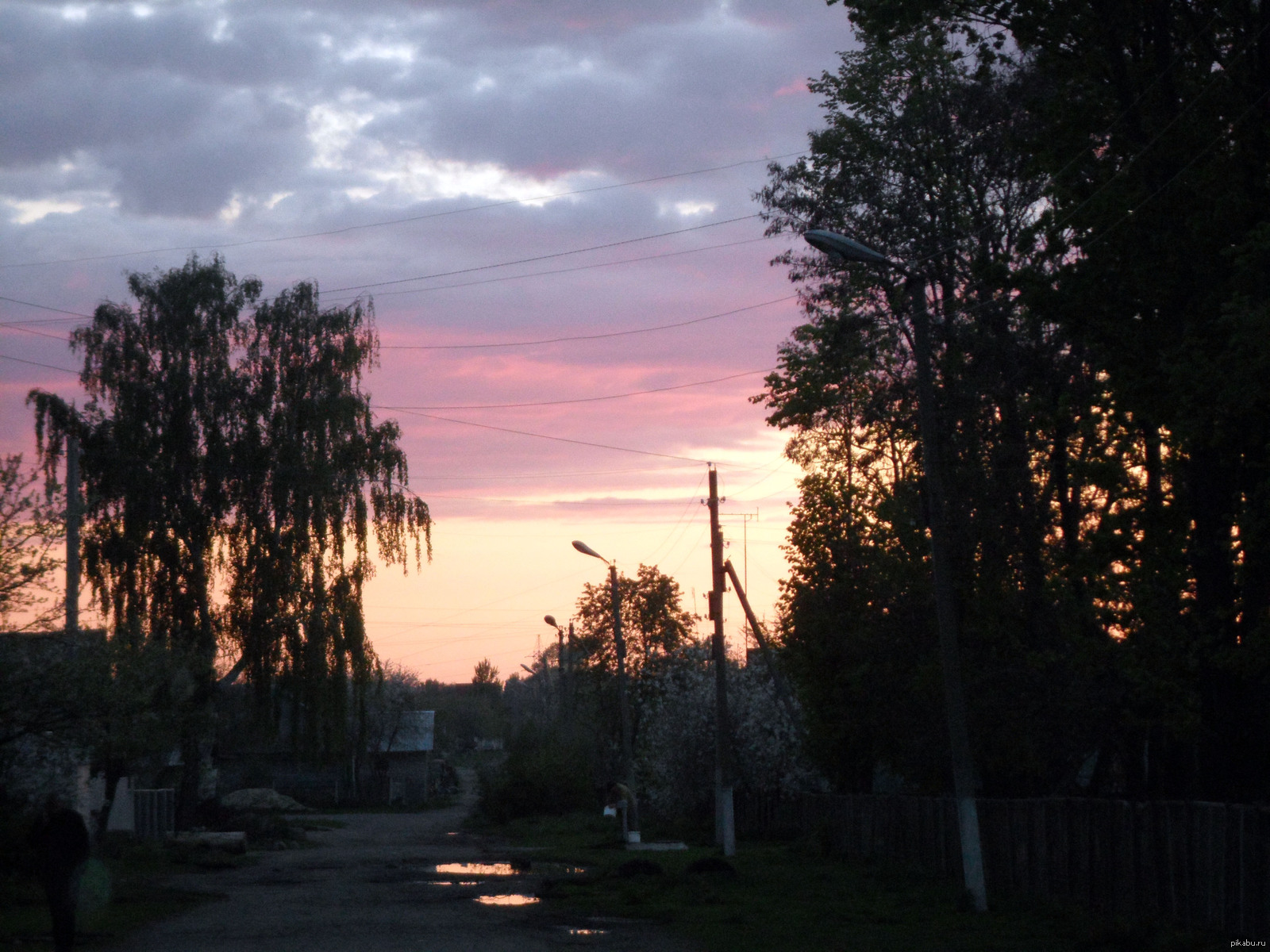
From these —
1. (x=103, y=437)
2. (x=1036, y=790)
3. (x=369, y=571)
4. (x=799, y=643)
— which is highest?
(x=103, y=437)

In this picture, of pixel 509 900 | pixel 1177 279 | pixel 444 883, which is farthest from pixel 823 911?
pixel 1177 279

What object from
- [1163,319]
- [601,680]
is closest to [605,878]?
[1163,319]

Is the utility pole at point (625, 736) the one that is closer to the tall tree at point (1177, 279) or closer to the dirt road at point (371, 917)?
the dirt road at point (371, 917)

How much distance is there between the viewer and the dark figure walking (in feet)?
42.7

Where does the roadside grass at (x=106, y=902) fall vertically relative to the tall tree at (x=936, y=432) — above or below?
below

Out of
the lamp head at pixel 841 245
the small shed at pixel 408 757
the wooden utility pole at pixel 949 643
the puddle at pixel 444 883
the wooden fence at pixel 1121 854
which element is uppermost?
the lamp head at pixel 841 245

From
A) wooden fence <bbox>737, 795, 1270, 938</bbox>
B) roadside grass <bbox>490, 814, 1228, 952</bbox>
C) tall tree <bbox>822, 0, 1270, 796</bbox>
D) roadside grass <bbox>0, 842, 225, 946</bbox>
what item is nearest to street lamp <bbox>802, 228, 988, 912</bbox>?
roadside grass <bbox>490, 814, 1228, 952</bbox>

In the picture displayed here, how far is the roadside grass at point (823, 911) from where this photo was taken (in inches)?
547

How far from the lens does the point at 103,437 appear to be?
33656mm

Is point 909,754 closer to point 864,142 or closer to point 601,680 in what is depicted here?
point 864,142

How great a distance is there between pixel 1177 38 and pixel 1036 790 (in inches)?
601

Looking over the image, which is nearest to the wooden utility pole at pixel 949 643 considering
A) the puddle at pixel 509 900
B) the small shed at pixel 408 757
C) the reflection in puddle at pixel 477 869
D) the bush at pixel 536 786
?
the puddle at pixel 509 900

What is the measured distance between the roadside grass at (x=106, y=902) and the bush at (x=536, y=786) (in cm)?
2431

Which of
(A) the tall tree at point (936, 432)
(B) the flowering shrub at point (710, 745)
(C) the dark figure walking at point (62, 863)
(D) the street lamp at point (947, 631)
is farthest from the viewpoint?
(B) the flowering shrub at point (710, 745)
